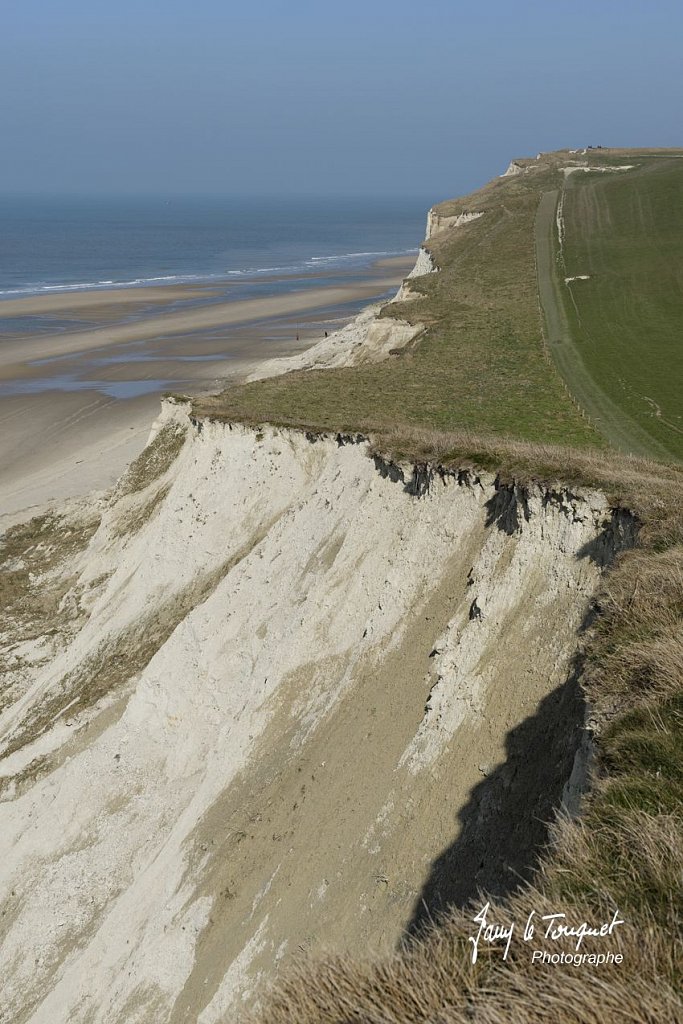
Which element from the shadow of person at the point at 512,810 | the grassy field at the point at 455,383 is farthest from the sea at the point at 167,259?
the shadow of person at the point at 512,810

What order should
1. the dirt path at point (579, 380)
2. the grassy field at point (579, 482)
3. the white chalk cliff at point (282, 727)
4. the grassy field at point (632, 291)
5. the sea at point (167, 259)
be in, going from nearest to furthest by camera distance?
the grassy field at point (579, 482) → the white chalk cliff at point (282, 727) → the dirt path at point (579, 380) → the grassy field at point (632, 291) → the sea at point (167, 259)

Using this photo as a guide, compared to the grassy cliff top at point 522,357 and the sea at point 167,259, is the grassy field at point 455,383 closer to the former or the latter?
the grassy cliff top at point 522,357

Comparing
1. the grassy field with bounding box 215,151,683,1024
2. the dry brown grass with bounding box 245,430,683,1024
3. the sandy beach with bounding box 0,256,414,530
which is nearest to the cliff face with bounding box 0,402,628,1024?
the grassy field with bounding box 215,151,683,1024

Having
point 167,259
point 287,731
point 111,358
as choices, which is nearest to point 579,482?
point 287,731

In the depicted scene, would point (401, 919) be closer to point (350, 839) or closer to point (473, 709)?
point (350, 839)

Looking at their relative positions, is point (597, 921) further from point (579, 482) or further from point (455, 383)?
point (455, 383)

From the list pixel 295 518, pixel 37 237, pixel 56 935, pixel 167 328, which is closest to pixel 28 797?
pixel 56 935

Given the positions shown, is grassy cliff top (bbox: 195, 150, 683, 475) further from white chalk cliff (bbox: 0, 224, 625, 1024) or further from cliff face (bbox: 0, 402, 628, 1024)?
cliff face (bbox: 0, 402, 628, 1024)
